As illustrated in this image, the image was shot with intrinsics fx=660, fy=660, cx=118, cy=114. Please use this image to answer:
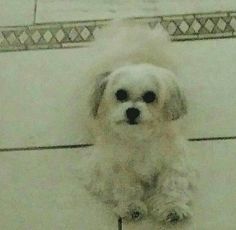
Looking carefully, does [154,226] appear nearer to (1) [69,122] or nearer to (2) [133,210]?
(2) [133,210]

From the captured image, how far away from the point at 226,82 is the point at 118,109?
0.35m

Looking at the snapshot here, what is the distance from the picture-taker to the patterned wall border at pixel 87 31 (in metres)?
1.75

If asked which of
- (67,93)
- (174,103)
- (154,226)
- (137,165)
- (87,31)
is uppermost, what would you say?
(87,31)

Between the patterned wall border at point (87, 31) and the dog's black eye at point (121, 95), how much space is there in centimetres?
36

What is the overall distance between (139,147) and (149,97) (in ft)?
0.38

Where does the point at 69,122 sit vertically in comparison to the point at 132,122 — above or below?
above

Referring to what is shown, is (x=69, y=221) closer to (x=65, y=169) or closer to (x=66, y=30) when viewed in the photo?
(x=65, y=169)

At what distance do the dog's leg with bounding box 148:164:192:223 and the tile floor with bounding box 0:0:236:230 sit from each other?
0.10ft

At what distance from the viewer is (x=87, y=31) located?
1.78 meters

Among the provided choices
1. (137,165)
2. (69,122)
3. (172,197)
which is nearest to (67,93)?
(69,122)

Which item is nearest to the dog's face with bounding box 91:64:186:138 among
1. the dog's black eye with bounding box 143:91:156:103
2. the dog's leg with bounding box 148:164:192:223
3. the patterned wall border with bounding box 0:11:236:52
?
the dog's black eye with bounding box 143:91:156:103

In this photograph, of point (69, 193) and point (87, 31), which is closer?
point (69, 193)

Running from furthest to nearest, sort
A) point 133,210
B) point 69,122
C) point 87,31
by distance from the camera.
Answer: point 87,31, point 69,122, point 133,210

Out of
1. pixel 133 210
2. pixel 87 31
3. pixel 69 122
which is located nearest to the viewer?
pixel 133 210
